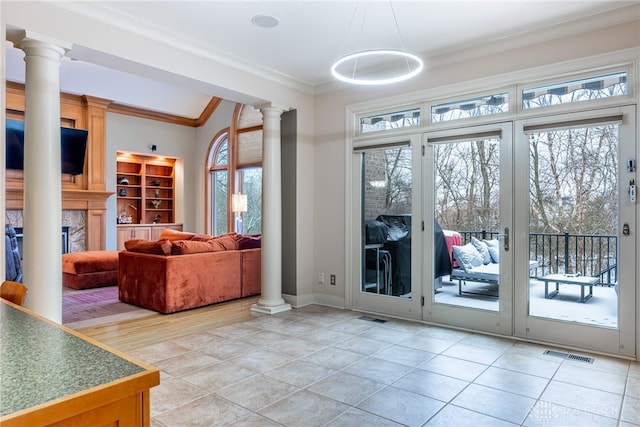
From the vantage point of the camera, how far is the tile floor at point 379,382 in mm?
2391

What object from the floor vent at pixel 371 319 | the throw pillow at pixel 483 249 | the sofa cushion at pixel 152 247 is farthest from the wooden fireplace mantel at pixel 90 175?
the throw pillow at pixel 483 249

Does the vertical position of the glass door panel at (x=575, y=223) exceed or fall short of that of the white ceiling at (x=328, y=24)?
it falls short

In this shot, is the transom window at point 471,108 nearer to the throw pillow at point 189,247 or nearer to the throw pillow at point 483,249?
the throw pillow at point 483,249

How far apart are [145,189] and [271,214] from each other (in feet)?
18.3

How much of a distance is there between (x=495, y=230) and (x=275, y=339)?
2.36 metres

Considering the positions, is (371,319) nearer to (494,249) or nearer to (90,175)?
(494,249)

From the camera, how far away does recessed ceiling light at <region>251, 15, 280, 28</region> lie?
11.4 ft

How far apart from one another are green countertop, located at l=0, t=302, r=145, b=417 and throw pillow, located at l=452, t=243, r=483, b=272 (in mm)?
3803

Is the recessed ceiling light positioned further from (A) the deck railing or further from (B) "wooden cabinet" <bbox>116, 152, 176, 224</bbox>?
(B) "wooden cabinet" <bbox>116, 152, 176, 224</bbox>

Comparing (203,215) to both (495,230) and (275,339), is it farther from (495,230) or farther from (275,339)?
(495,230)

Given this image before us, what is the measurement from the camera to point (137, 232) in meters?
8.91

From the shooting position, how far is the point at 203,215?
Result: 971 cm

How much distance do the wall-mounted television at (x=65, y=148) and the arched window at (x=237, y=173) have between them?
2.72 metres

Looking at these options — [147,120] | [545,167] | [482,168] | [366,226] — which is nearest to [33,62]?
[366,226]
